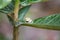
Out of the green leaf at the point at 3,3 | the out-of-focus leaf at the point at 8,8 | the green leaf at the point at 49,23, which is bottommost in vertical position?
the green leaf at the point at 49,23

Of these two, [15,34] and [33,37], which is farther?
[33,37]

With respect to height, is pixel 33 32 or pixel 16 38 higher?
pixel 16 38

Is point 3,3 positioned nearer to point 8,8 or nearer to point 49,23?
point 8,8

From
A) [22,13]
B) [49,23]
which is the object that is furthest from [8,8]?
[49,23]

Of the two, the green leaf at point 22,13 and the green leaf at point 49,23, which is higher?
the green leaf at point 22,13

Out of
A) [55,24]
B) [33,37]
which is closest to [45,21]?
[55,24]

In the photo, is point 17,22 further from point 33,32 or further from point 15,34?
point 33,32

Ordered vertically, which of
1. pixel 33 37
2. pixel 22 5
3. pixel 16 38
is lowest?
pixel 33 37

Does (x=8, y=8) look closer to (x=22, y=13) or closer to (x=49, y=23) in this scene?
(x=22, y=13)

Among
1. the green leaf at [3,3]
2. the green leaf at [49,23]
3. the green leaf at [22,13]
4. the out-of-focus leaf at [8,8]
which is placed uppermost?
the green leaf at [3,3]

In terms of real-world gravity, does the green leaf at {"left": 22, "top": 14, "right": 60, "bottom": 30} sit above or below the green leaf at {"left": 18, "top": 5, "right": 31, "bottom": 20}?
below

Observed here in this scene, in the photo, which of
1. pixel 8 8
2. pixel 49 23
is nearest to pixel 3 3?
pixel 8 8
